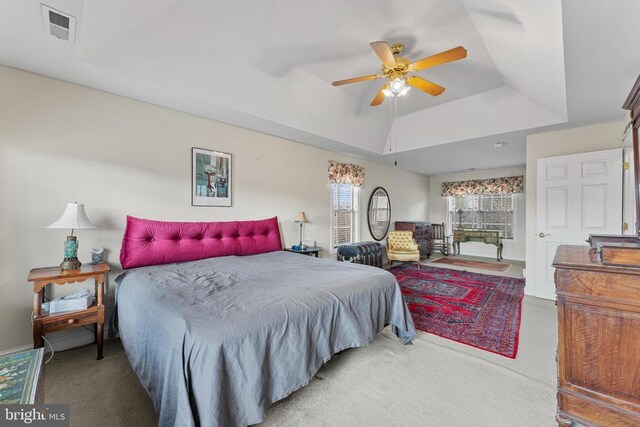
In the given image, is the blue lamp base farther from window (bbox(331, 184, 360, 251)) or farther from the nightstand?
window (bbox(331, 184, 360, 251))

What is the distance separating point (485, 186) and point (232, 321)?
748 centimetres

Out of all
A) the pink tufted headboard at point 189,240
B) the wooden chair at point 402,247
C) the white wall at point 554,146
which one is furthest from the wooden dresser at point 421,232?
the pink tufted headboard at point 189,240

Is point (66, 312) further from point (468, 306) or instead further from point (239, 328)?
point (468, 306)

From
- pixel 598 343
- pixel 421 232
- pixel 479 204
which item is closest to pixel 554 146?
pixel 421 232

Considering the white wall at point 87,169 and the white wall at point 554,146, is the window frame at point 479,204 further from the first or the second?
the white wall at point 87,169

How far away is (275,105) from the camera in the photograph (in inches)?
128

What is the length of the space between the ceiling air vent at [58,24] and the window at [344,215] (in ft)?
12.2

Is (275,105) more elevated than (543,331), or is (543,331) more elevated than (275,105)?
(275,105)

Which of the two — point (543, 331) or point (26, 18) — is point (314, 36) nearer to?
point (26, 18)

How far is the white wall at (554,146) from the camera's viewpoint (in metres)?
3.34

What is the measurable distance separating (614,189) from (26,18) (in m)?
5.67

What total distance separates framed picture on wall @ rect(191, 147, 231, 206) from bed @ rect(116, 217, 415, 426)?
0.59 metres

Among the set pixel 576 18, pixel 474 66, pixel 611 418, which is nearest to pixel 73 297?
pixel 611 418

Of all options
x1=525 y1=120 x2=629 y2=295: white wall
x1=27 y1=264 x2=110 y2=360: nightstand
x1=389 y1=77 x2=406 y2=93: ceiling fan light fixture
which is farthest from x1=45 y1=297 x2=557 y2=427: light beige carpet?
x1=389 y1=77 x2=406 y2=93: ceiling fan light fixture
